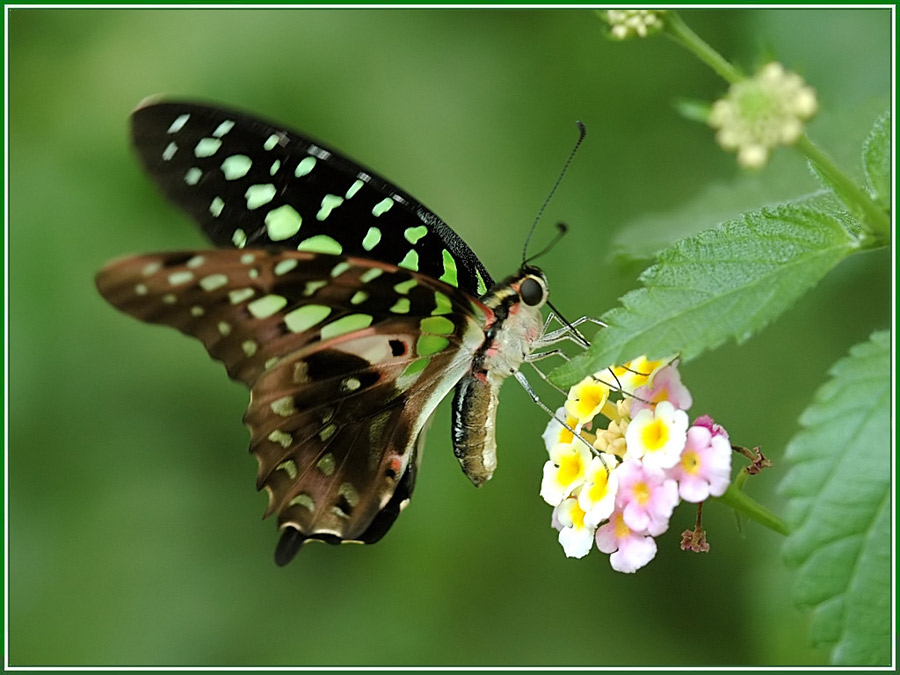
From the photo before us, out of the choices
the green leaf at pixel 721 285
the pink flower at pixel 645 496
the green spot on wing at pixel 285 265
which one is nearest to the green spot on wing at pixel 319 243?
the green spot on wing at pixel 285 265

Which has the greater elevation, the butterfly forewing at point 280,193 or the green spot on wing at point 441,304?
the butterfly forewing at point 280,193

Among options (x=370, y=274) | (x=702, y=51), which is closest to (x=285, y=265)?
(x=370, y=274)

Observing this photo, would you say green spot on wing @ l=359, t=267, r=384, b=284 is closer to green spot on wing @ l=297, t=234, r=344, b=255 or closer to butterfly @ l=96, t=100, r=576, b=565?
butterfly @ l=96, t=100, r=576, b=565

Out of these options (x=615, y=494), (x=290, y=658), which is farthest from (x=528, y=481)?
(x=615, y=494)

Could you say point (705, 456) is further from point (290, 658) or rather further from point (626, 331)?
point (290, 658)

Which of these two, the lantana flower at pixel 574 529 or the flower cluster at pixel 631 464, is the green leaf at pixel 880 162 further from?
the lantana flower at pixel 574 529

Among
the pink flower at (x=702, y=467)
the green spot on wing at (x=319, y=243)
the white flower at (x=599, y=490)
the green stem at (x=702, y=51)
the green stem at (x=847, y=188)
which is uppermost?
the green stem at (x=702, y=51)

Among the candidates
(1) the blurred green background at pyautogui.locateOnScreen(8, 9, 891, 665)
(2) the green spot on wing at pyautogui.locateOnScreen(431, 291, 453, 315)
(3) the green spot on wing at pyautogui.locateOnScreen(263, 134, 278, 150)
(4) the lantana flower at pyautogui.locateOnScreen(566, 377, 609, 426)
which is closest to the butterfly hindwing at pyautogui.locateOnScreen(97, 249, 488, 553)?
(2) the green spot on wing at pyautogui.locateOnScreen(431, 291, 453, 315)
